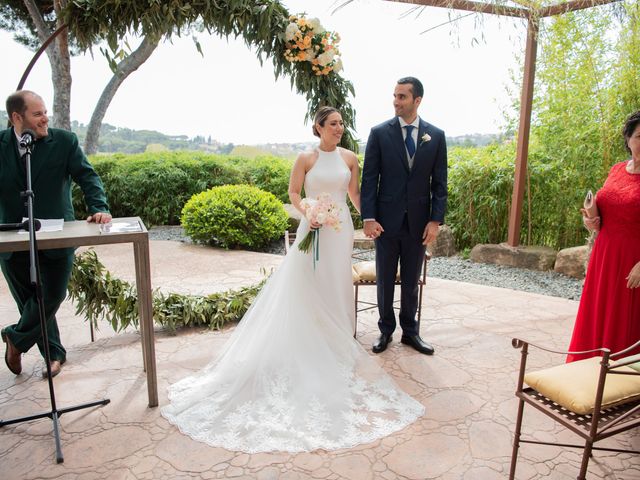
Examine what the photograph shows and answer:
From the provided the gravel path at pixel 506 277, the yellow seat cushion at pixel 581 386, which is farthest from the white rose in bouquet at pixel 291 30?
the gravel path at pixel 506 277

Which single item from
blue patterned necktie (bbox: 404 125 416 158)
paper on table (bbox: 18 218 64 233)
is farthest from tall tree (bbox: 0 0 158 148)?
blue patterned necktie (bbox: 404 125 416 158)

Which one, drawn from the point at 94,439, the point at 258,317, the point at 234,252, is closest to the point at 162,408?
the point at 94,439

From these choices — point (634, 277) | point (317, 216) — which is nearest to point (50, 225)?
point (317, 216)

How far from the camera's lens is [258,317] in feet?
10.5

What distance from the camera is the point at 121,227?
2.65 meters

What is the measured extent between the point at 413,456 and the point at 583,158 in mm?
4784

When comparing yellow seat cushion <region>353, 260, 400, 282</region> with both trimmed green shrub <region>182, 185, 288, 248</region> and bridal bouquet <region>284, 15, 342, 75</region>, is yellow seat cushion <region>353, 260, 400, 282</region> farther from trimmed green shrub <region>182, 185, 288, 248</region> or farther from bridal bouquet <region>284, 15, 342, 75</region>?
trimmed green shrub <region>182, 185, 288, 248</region>

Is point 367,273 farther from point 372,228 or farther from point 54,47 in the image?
point 54,47

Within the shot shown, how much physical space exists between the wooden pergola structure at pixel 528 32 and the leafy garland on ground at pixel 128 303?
3.23 m

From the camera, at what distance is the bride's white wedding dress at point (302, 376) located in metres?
2.45

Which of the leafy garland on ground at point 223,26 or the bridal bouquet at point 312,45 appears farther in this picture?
the bridal bouquet at point 312,45

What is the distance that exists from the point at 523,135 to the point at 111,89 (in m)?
8.38

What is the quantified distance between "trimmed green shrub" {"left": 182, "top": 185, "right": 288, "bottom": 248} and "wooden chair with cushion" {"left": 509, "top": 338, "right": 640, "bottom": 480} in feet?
17.5

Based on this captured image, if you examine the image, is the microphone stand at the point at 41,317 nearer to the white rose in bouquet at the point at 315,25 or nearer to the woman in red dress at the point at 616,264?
the white rose in bouquet at the point at 315,25
